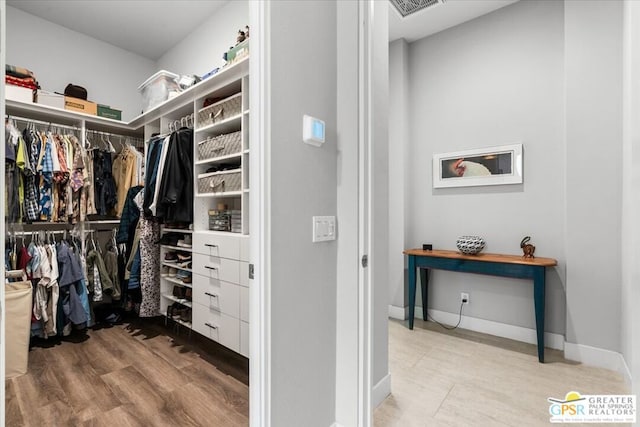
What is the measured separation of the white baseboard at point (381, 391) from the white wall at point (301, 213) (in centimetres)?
39

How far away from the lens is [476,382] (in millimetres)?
1998

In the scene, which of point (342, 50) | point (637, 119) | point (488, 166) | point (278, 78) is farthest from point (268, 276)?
point (488, 166)

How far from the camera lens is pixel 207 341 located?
2637 mm

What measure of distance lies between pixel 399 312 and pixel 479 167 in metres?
1.63

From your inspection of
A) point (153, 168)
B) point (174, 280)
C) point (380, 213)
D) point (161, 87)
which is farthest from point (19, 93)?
point (380, 213)

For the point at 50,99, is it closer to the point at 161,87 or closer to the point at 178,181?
the point at 161,87

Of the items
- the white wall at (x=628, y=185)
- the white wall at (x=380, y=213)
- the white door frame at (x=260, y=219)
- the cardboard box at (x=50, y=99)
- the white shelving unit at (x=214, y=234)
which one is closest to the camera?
the white door frame at (x=260, y=219)

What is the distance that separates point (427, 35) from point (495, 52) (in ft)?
2.38

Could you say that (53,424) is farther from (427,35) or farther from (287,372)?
(427,35)

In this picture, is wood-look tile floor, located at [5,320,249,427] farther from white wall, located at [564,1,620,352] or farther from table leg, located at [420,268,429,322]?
white wall, located at [564,1,620,352]

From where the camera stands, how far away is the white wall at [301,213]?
118cm

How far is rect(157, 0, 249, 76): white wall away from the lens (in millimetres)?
2832

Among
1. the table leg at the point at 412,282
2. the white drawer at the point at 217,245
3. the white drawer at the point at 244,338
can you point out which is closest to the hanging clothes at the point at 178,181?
the white drawer at the point at 217,245

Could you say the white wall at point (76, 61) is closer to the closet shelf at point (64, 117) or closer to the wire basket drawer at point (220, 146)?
the closet shelf at point (64, 117)
